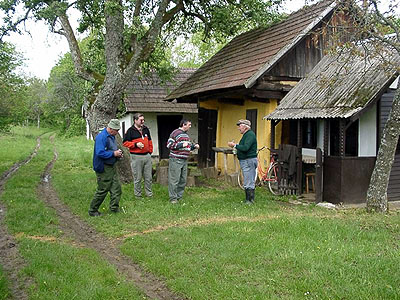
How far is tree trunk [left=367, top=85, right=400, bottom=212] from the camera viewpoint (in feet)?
27.8

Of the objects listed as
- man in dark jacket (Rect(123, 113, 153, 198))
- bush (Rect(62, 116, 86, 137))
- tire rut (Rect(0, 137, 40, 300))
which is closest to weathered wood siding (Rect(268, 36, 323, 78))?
man in dark jacket (Rect(123, 113, 153, 198))

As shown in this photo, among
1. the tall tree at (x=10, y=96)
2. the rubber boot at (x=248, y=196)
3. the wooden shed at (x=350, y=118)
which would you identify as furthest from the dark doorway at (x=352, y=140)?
the tall tree at (x=10, y=96)

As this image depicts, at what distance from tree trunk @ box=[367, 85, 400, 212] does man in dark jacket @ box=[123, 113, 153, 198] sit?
16.0 feet

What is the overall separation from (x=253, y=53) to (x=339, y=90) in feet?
13.1

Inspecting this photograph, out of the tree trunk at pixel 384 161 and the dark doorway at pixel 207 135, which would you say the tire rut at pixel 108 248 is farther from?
the dark doorway at pixel 207 135

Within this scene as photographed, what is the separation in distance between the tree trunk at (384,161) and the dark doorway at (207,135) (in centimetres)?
843

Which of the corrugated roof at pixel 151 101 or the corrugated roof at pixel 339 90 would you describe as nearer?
the corrugated roof at pixel 339 90

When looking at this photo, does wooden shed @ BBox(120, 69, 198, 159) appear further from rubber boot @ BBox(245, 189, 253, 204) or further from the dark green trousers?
the dark green trousers

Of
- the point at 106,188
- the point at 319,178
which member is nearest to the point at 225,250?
the point at 106,188

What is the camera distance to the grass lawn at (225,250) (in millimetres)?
4906

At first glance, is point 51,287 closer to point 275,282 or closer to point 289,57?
point 275,282

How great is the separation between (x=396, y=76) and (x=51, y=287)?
7.90 m

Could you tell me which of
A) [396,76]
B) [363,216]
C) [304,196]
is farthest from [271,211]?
[396,76]

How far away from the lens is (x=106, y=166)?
8586mm
